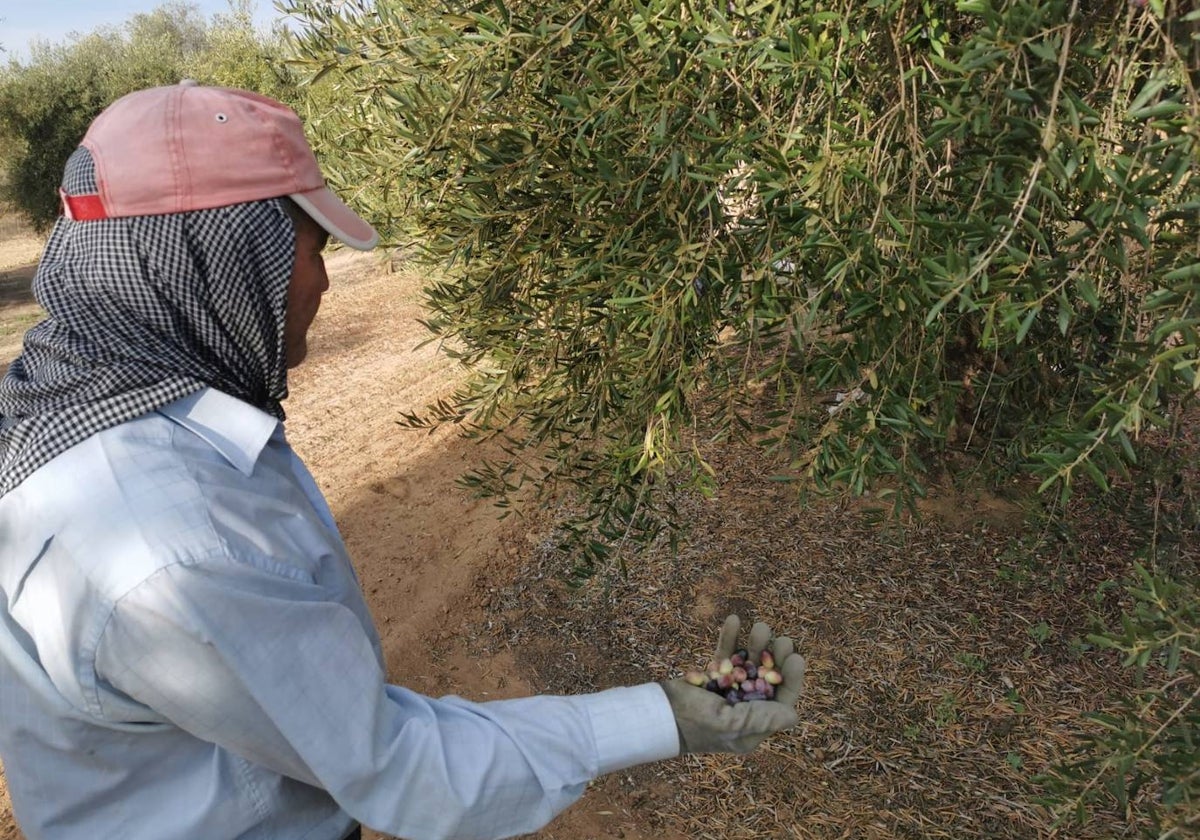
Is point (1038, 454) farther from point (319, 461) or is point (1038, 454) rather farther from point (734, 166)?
point (319, 461)

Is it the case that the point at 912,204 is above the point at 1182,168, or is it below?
below

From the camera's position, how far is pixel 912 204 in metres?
1.94

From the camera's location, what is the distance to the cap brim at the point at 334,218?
176 centimetres

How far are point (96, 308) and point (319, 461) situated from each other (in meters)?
4.88

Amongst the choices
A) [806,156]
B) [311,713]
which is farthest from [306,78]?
[311,713]

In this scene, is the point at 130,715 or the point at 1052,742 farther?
the point at 1052,742

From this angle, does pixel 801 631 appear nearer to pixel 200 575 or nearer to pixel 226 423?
pixel 226 423

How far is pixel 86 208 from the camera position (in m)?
1.62

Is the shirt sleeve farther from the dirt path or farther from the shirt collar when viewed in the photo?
the dirt path

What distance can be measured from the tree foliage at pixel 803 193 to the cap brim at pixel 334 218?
419 mm

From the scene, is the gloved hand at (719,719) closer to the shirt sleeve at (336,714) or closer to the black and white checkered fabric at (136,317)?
the shirt sleeve at (336,714)

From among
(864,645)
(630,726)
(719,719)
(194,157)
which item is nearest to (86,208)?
(194,157)

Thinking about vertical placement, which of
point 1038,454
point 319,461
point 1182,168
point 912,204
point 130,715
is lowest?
point 319,461

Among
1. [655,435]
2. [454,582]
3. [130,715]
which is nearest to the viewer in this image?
[130,715]
